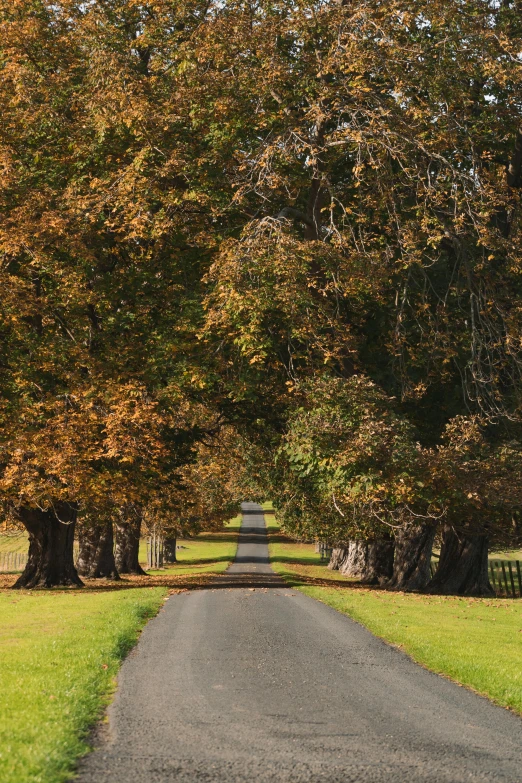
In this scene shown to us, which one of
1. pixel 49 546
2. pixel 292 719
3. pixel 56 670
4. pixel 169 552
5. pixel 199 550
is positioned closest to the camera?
pixel 292 719

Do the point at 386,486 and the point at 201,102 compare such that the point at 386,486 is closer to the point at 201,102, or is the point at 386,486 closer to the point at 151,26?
the point at 201,102

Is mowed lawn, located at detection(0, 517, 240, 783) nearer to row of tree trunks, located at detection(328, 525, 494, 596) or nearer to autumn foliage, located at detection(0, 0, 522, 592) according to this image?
autumn foliage, located at detection(0, 0, 522, 592)

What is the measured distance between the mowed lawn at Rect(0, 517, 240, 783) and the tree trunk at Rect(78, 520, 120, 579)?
13.0m

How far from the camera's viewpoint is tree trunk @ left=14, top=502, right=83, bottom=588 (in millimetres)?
28203

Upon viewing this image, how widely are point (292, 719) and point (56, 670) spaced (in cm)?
343

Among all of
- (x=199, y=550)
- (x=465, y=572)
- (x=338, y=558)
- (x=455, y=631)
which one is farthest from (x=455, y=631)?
(x=199, y=550)

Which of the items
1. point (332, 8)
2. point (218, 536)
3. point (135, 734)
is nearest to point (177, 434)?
point (332, 8)

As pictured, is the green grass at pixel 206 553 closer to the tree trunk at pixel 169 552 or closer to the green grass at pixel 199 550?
the green grass at pixel 199 550

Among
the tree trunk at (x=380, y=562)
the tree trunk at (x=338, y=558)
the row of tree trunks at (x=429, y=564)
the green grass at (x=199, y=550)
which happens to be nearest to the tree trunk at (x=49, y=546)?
the row of tree trunks at (x=429, y=564)

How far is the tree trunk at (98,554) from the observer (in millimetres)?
36094

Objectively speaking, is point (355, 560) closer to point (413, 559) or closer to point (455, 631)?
point (413, 559)

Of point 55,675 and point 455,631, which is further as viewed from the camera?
point 455,631

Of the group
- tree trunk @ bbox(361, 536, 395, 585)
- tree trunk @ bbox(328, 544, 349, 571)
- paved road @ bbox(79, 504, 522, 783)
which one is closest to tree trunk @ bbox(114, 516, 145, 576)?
tree trunk @ bbox(361, 536, 395, 585)

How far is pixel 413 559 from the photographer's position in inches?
1173
